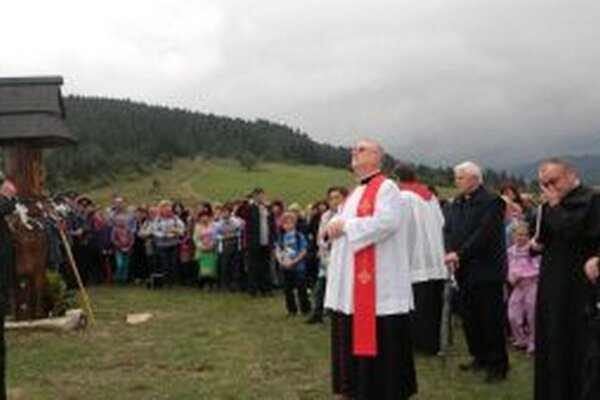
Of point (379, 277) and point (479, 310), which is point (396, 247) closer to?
point (379, 277)

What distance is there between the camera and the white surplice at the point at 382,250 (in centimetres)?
878

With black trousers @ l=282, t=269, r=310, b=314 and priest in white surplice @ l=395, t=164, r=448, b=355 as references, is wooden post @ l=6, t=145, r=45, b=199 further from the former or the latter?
→ priest in white surplice @ l=395, t=164, r=448, b=355

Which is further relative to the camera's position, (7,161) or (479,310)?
(7,161)

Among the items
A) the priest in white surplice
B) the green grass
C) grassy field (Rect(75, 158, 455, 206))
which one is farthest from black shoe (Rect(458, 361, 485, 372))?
the green grass

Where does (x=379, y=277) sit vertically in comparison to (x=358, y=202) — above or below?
below

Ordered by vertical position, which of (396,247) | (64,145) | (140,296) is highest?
(64,145)

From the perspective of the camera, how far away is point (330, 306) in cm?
916

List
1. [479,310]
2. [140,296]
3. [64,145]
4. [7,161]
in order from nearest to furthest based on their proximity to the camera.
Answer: [479,310]
[7,161]
[64,145]
[140,296]

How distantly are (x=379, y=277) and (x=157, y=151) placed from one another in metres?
71.1

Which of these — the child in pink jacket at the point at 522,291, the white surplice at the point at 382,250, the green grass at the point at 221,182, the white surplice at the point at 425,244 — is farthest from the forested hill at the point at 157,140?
the white surplice at the point at 382,250

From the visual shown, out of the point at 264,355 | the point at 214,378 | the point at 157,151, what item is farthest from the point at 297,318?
the point at 157,151

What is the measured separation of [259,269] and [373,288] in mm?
13459

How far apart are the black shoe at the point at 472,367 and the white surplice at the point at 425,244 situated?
108 cm

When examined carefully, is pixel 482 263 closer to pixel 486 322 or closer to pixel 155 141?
pixel 486 322
